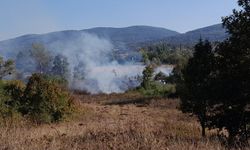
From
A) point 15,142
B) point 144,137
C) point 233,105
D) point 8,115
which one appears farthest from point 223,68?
point 8,115

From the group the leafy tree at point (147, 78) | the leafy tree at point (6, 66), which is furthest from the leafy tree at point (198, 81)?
the leafy tree at point (147, 78)

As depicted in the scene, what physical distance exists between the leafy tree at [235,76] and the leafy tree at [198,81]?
147cm

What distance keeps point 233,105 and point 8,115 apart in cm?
1040

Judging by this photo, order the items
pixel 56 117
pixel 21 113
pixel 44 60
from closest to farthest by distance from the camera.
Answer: pixel 21 113
pixel 56 117
pixel 44 60

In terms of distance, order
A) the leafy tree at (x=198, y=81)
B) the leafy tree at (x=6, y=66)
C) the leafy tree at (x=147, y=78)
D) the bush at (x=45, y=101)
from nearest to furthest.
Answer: the leafy tree at (x=198, y=81), the bush at (x=45, y=101), the leafy tree at (x=6, y=66), the leafy tree at (x=147, y=78)

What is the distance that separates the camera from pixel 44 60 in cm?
10050

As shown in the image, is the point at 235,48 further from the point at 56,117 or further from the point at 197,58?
the point at 56,117

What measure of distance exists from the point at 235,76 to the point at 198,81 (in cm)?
374

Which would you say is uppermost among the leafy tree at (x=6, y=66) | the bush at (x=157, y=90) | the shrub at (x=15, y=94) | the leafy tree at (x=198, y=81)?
the leafy tree at (x=198, y=81)

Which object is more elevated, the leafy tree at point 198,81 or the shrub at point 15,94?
the leafy tree at point 198,81

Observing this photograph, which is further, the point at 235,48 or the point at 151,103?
the point at 151,103

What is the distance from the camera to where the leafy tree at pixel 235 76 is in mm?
14211

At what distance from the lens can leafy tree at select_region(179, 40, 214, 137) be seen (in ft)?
57.4

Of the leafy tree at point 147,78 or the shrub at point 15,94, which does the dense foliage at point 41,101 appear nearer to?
the shrub at point 15,94
